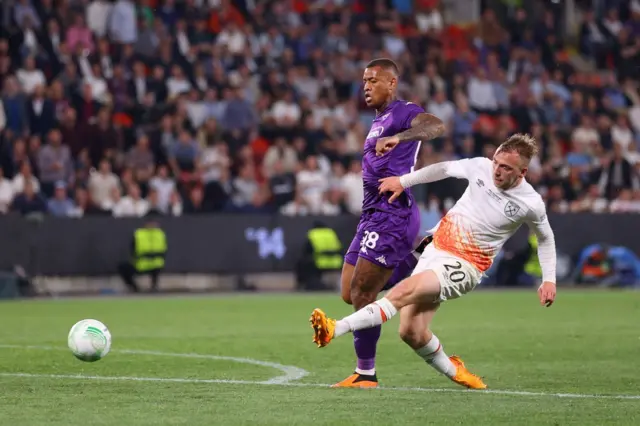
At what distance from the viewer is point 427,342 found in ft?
30.0

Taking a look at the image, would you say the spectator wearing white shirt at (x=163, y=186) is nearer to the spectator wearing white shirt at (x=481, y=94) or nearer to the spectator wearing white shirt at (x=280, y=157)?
the spectator wearing white shirt at (x=280, y=157)

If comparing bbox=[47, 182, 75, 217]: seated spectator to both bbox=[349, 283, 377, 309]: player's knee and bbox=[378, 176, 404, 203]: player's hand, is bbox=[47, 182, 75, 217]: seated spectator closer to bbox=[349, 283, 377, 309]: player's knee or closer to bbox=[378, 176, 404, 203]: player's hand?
bbox=[349, 283, 377, 309]: player's knee

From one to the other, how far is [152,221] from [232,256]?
5.53 feet

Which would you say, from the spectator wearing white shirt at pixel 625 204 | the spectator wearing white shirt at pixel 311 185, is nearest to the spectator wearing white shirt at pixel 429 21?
the spectator wearing white shirt at pixel 625 204

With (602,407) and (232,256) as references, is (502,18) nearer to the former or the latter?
(232,256)

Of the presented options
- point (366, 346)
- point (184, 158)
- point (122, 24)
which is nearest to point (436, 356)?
point (366, 346)

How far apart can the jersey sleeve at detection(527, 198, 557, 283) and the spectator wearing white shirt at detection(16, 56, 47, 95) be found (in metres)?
14.4

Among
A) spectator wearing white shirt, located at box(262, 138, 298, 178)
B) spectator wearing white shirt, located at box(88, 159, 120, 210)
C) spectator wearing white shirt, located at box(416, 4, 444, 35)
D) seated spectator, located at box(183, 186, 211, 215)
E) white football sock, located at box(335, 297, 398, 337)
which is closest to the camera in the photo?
white football sock, located at box(335, 297, 398, 337)

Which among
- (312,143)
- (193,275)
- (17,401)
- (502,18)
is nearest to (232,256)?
(193,275)

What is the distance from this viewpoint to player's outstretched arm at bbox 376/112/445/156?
9.07 metres

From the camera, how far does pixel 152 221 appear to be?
21609 mm

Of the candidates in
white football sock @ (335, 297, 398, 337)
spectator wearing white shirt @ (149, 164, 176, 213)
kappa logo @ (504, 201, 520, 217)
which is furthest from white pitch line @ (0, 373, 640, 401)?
spectator wearing white shirt @ (149, 164, 176, 213)

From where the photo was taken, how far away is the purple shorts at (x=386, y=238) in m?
9.55

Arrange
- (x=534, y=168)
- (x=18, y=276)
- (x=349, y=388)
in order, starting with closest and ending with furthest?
(x=349, y=388) < (x=18, y=276) < (x=534, y=168)
